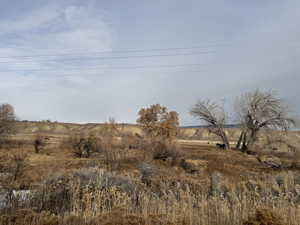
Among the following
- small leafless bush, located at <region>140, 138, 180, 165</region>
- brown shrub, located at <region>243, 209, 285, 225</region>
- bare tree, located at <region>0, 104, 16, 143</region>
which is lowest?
small leafless bush, located at <region>140, 138, 180, 165</region>

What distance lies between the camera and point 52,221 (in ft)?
12.5

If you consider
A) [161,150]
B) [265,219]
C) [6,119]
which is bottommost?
[161,150]

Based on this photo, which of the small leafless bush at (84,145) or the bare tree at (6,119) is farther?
the bare tree at (6,119)

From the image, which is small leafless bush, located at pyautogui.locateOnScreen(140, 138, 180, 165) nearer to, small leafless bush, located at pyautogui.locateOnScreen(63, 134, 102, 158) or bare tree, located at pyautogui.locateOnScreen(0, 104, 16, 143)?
small leafless bush, located at pyautogui.locateOnScreen(63, 134, 102, 158)

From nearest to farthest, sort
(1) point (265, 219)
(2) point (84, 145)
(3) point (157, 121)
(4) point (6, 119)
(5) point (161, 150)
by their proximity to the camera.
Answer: (1) point (265, 219) < (5) point (161, 150) < (2) point (84, 145) < (4) point (6, 119) < (3) point (157, 121)

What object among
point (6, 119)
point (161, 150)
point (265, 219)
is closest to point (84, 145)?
point (161, 150)

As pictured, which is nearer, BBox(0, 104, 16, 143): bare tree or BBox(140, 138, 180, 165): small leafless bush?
BBox(140, 138, 180, 165): small leafless bush

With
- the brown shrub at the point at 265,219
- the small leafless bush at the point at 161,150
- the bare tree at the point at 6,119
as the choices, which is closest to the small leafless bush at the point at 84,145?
the small leafless bush at the point at 161,150

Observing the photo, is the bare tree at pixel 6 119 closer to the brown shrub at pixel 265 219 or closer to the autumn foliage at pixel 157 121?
the autumn foliage at pixel 157 121

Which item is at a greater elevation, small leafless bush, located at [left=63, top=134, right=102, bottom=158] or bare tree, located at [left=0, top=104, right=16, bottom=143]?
bare tree, located at [left=0, top=104, right=16, bottom=143]

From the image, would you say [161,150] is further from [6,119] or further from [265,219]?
[6,119]

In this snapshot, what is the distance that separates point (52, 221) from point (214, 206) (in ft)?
11.1

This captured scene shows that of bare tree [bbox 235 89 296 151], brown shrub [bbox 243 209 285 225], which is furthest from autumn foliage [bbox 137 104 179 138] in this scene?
brown shrub [bbox 243 209 285 225]

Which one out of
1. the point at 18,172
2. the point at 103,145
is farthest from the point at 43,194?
the point at 103,145
